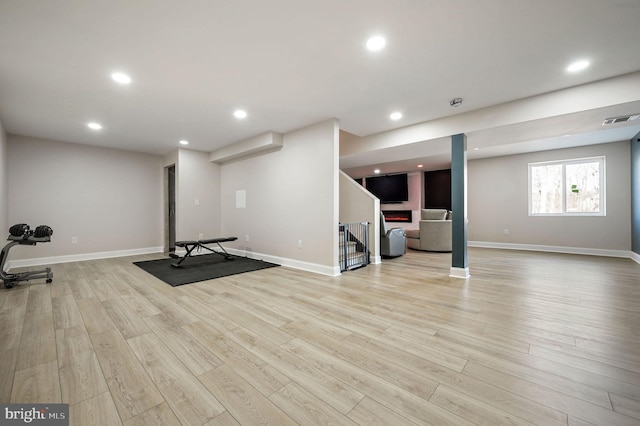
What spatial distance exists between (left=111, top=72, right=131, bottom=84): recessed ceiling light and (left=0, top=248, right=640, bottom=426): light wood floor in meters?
2.53

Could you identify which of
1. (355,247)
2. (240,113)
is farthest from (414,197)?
(240,113)

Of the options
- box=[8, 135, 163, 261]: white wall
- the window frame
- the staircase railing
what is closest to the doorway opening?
box=[8, 135, 163, 261]: white wall

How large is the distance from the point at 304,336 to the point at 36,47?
3.52 meters

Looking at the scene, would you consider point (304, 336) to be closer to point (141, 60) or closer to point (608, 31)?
point (141, 60)

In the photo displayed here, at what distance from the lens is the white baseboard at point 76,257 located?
4.85 meters

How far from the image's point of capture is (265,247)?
17.8 feet

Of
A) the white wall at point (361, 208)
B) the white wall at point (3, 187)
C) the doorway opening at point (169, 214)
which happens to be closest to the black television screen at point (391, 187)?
the white wall at point (361, 208)

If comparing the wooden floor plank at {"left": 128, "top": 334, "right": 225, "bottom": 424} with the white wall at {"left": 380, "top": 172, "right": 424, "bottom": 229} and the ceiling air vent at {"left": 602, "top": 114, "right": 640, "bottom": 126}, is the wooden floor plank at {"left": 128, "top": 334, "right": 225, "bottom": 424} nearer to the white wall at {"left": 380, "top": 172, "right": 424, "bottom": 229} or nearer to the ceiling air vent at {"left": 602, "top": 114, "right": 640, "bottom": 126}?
the ceiling air vent at {"left": 602, "top": 114, "right": 640, "bottom": 126}

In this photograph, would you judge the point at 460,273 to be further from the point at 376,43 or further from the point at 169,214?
the point at 169,214

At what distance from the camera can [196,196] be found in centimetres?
626

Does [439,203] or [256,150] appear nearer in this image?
[256,150]

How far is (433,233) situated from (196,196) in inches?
237

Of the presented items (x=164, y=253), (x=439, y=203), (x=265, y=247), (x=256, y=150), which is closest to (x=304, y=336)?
(x=265, y=247)

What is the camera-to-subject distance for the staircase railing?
4617mm
